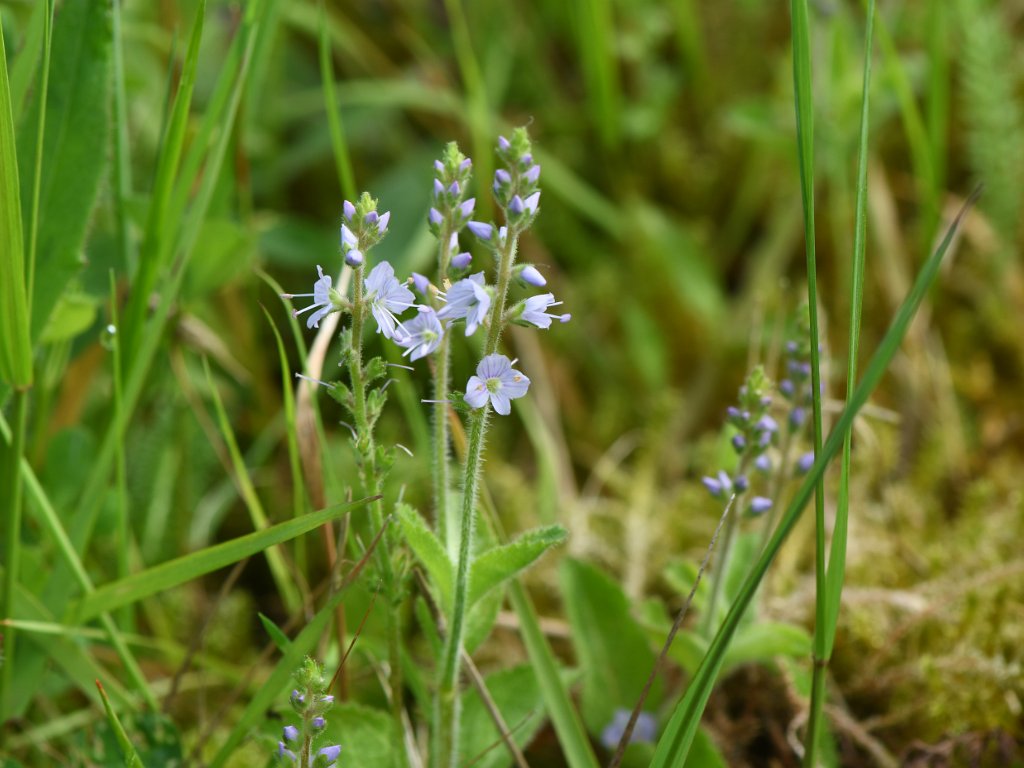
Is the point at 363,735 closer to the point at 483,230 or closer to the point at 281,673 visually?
the point at 281,673

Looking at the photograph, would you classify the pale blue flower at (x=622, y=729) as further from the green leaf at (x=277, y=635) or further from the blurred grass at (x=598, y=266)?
the green leaf at (x=277, y=635)

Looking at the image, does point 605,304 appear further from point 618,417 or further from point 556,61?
point 556,61

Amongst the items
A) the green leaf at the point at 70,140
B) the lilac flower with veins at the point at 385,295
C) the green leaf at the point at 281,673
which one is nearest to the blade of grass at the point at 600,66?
the green leaf at the point at 70,140

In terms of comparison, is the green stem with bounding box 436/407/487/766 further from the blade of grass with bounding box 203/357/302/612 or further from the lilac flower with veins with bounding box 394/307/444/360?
the blade of grass with bounding box 203/357/302/612

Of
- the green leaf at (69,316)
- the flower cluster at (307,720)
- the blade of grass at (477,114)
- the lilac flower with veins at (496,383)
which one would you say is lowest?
the flower cluster at (307,720)

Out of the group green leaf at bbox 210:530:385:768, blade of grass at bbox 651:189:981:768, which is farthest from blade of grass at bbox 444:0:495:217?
blade of grass at bbox 651:189:981:768

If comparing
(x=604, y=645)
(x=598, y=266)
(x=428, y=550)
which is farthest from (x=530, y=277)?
(x=598, y=266)

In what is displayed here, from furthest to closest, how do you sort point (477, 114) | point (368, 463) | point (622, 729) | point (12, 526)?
point (477, 114)
point (622, 729)
point (12, 526)
point (368, 463)
